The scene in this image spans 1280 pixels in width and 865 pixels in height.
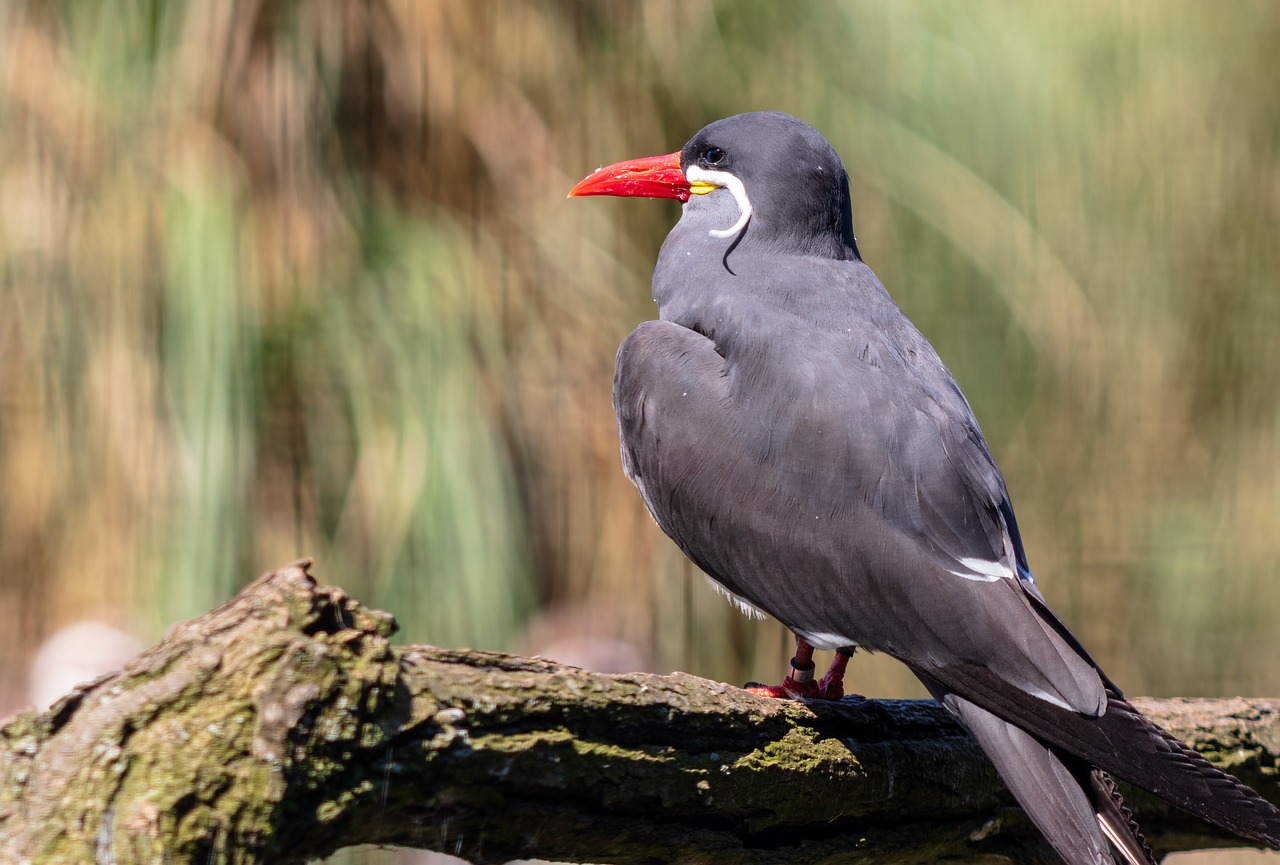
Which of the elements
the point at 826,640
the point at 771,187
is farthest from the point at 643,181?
the point at 826,640

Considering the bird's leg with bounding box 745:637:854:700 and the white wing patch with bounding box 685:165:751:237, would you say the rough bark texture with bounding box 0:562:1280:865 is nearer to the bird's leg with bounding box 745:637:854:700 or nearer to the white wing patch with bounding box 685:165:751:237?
the bird's leg with bounding box 745:637:854:700

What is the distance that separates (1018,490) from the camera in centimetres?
455

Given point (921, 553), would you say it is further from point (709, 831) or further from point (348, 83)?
point (348, 83)

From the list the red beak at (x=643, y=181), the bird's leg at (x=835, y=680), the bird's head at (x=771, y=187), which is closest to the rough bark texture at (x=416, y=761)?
the bird's leg at (x=835, y=680)

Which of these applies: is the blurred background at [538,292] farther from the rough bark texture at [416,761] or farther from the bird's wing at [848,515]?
the rough bark texture at [416,761]

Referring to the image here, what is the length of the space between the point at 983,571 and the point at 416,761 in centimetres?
82

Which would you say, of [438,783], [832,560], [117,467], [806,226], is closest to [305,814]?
[438,783]

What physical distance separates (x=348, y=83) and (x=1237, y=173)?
3304 millimetres

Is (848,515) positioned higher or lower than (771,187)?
lower

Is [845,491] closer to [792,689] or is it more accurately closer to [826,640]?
[826,640]

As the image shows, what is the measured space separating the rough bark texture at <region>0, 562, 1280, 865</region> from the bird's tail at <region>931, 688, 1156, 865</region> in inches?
7.7

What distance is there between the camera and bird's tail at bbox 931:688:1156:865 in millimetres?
1422

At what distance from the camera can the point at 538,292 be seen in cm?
414

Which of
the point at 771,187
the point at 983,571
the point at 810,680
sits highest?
the point at 771,187
